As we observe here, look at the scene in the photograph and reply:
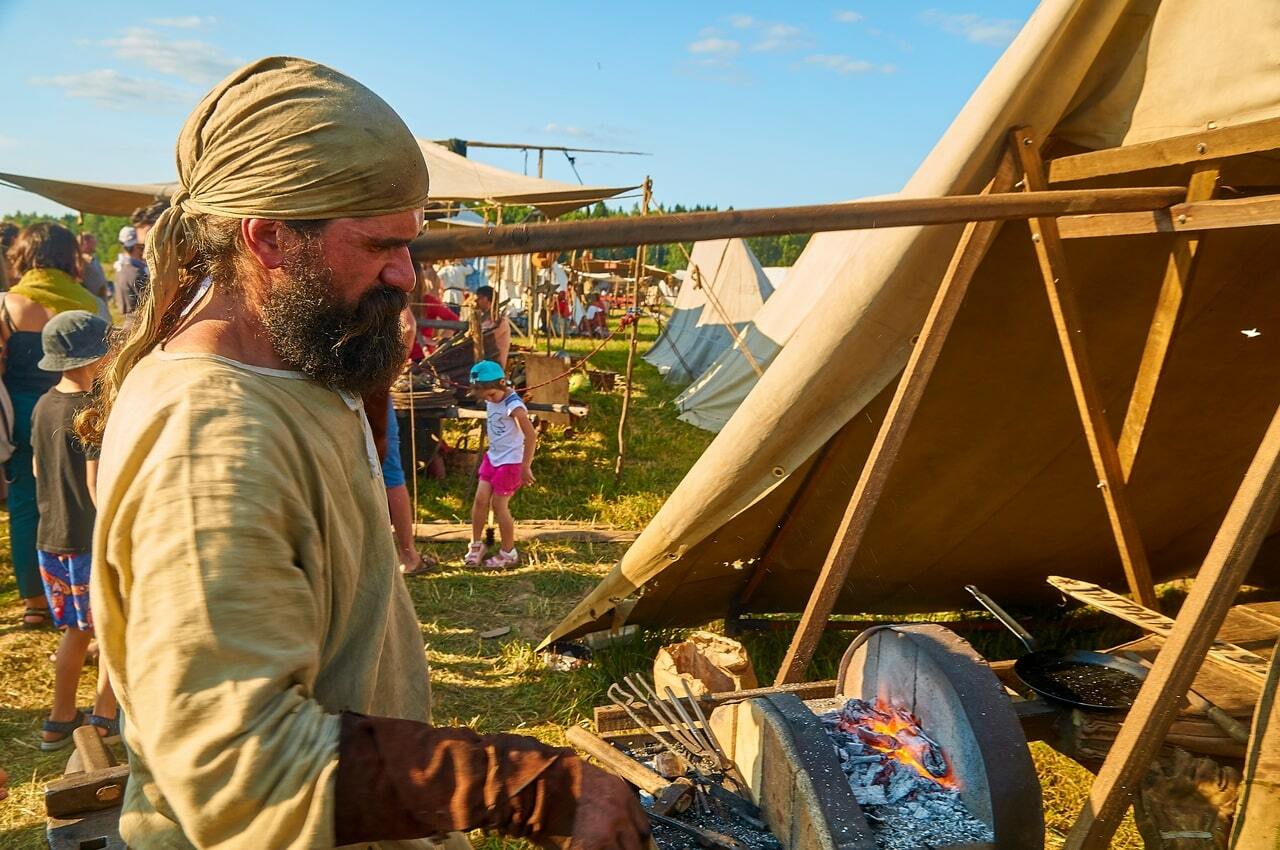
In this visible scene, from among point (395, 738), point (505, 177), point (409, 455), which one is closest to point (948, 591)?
point (395, 738)

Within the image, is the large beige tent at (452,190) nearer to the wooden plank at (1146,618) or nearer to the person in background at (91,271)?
the person in background at (91,271)

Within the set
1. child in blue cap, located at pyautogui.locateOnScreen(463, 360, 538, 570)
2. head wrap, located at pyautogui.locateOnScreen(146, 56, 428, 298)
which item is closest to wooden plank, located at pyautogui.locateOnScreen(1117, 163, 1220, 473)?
head wrap, located at pyautogui.locateOnScreen(146, 56, 428, 298)

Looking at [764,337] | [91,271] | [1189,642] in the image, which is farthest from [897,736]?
[91,271]

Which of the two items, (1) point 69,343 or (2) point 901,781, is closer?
(2) point 901,781

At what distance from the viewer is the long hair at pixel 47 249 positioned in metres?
4.70

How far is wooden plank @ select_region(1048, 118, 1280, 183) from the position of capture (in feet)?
7.63

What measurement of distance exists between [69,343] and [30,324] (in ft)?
4.48

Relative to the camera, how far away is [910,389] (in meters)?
2.78

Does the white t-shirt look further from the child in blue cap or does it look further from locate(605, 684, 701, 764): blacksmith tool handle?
locate(605, 684, 701, 764): blacksmith tool handle

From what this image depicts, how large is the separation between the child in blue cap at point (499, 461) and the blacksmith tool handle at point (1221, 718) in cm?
410

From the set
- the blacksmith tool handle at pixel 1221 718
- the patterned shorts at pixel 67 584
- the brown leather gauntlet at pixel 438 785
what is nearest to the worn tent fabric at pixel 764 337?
the blacksmith tool handle at pixel 1221 718

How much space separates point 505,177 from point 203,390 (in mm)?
10829

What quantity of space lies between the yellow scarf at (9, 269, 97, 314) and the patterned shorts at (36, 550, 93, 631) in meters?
1.53

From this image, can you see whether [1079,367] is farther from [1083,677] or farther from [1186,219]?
[1083,677]
